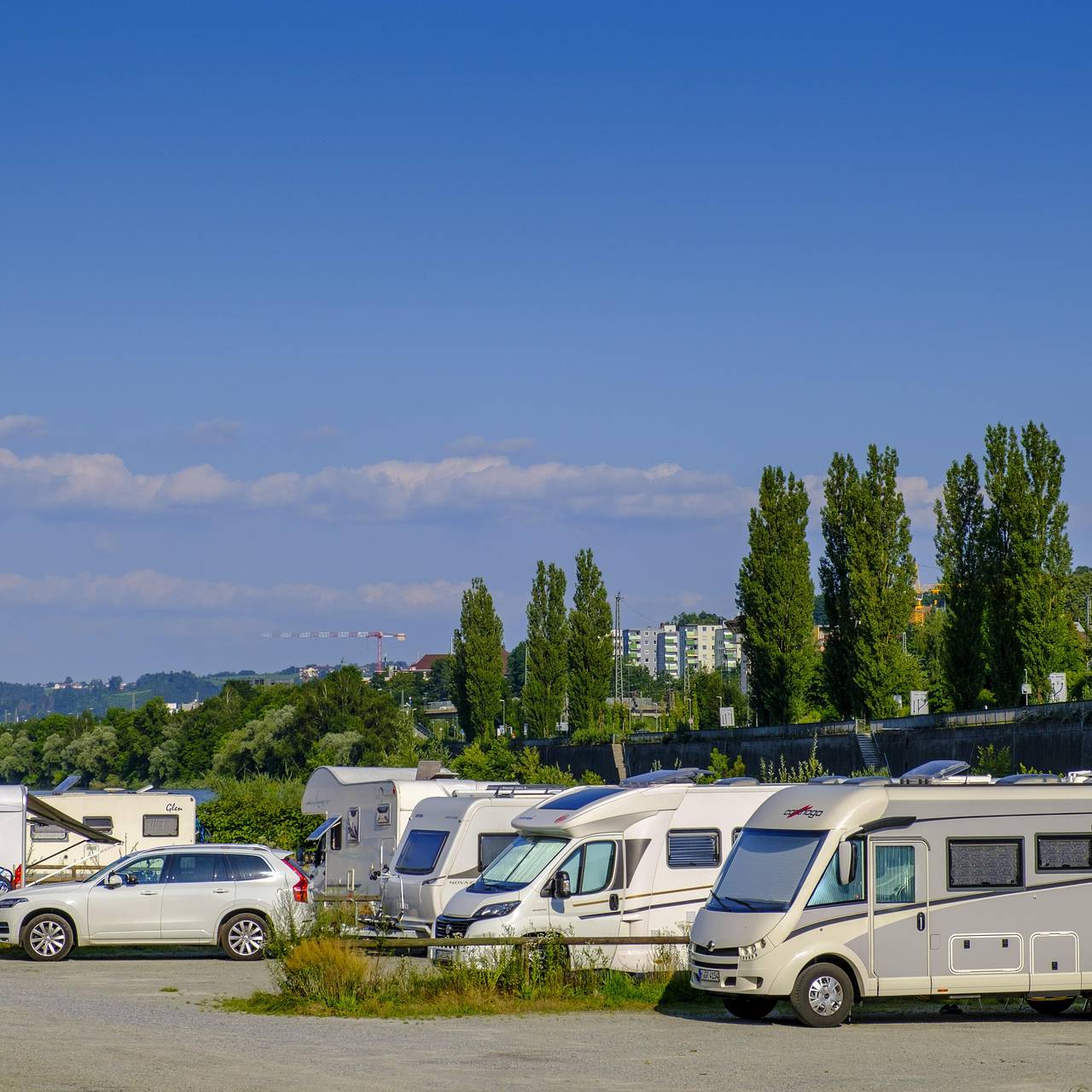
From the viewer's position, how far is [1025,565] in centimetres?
5044

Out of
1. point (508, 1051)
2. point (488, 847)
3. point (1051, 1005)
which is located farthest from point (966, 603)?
point (508, 1051)

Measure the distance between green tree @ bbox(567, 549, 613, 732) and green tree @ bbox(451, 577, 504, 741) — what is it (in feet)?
12.2

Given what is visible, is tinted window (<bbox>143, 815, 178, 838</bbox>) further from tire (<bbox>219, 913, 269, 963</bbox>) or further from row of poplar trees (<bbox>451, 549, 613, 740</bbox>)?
row of poplar trees (<bbox>451, 549, 613, 740</bbox>)

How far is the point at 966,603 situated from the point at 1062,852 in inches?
1466

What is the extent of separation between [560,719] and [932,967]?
70397 millimetres

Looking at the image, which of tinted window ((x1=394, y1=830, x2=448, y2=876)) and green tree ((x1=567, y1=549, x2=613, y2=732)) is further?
green tree ((x1=567, y1=549, x2=613, y2=732))

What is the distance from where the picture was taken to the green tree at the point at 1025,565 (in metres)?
49.5

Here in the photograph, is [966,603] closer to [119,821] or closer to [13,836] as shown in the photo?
[119,821]

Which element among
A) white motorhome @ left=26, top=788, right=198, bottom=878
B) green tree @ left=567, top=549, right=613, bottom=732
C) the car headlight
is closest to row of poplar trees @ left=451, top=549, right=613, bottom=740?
green tree @ left=567, top=549, right=613, bottom=732

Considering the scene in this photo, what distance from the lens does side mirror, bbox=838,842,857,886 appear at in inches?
632

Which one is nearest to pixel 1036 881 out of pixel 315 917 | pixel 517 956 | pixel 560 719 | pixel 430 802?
pixel 517 956

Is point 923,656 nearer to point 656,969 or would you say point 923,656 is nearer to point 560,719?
point 560,719

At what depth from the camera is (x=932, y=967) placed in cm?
1605

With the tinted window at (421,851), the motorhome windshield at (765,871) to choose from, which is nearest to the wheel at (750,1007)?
the motorhome windshield at (765,871)
